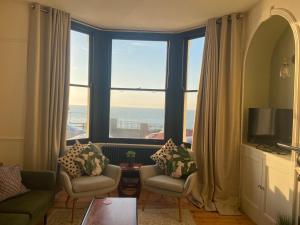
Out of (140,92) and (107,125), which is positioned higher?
(140,92)

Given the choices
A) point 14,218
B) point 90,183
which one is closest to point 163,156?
point 90,183

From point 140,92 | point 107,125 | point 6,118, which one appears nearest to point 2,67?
point 6,118

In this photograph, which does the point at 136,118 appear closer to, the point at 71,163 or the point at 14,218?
the point at 71,163

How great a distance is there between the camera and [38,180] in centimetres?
303

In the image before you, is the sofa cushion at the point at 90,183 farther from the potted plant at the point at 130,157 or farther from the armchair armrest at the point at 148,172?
the potted plant at the point at 130,157

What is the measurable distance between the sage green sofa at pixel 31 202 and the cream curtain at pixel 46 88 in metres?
0.59

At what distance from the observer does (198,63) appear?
4.32 m

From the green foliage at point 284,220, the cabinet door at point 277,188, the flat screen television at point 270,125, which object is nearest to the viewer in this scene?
the green foliage at point 284,220

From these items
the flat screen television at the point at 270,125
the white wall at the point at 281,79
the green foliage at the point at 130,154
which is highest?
the white wall at the point at 281,79

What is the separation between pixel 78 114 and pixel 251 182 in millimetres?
2819

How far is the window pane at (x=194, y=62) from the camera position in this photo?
4309 mm

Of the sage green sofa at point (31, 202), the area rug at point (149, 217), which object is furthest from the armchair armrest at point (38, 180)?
the area rug at point (149, 217)

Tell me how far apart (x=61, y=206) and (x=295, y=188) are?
2.89 m

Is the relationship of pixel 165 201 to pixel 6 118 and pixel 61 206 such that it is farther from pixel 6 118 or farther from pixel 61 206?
pixel 6 118
